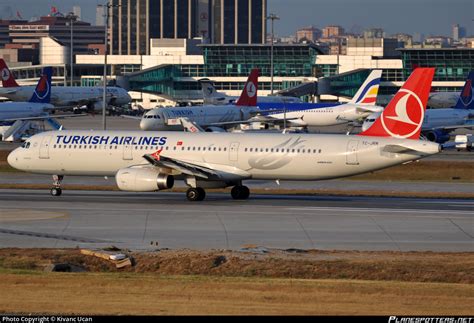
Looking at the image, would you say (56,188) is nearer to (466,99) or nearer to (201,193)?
(201,193)

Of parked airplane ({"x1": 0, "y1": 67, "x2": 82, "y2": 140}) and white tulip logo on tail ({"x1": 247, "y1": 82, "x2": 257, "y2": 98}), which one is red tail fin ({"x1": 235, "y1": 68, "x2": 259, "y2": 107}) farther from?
parked airplane ({"x1": 0, "y1": 67, "x2": 82, "y2": 140})

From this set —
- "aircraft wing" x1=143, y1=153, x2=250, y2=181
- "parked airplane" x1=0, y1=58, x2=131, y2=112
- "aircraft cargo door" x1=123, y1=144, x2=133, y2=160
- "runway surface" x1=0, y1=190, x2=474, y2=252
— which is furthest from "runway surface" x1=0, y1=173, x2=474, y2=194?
"parked airplane" x1=0, y1=58, x2=131, y2=112

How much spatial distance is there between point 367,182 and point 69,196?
64.4 ft

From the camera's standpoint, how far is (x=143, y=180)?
164 ft

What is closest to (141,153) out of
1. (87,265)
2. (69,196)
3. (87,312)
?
(69,196)

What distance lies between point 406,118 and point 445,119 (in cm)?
6099

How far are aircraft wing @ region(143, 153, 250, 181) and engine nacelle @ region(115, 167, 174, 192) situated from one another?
0.58 metres

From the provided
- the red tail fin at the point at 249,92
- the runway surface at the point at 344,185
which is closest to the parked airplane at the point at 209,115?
the red tail fin at the point at 249,92

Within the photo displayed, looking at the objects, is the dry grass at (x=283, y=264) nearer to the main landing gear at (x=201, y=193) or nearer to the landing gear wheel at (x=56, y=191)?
the main landing gear at (x=201, y=193)

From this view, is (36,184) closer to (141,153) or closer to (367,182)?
(141,153)

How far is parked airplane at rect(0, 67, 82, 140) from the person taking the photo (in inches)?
4058

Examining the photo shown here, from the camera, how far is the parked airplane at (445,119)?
340 ft

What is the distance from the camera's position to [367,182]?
212 feet

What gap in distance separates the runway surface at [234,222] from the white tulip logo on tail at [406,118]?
11.8ft
